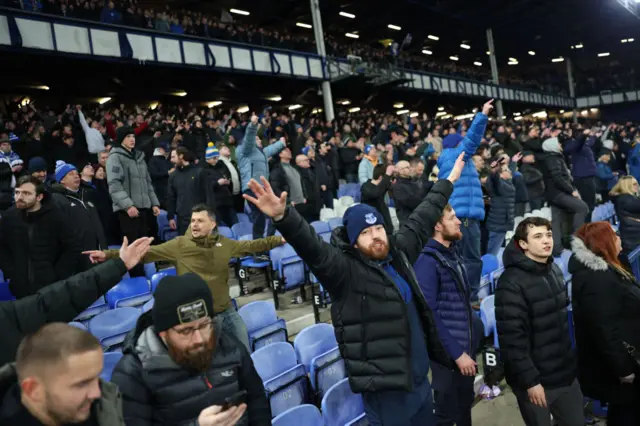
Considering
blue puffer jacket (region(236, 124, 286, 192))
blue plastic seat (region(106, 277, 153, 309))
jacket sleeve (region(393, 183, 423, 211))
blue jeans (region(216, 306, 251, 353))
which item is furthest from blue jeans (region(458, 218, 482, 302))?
blue plastic seat (region(106, 277, 153, 309))

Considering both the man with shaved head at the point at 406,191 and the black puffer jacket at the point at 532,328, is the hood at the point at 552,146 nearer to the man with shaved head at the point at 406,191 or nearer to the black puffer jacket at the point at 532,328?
the man with shaved head at the point at 406,191

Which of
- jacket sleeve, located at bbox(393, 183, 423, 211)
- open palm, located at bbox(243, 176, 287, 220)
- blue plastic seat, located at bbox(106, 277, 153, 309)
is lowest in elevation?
blue plastic seat, located at bbox(106, 277, 153, 309)

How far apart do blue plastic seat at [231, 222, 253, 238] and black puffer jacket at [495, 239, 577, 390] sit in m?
4.62

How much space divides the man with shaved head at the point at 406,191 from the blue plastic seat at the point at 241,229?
7.36 ft

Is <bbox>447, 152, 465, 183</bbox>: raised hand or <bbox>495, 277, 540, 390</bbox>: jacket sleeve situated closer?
<bbox>495, 277, 540, 390</bbox>: jacket sleeve

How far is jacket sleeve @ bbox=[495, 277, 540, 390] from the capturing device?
273 cm

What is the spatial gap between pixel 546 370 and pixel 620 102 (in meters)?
42.2

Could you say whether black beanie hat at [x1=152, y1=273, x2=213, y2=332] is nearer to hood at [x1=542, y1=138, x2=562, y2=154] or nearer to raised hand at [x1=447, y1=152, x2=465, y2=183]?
raised hand at [x1=447, y1=152, x2=465, y2=183]

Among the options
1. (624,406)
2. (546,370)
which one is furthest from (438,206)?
(624,406)

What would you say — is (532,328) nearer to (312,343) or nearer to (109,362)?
(312,343)

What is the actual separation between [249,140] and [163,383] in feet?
16.9

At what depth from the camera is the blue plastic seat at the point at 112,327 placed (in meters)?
4.04

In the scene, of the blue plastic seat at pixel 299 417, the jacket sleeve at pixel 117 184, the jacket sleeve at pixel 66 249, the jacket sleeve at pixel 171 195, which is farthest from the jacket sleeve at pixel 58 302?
the jacket sleeve at pixel 171 195

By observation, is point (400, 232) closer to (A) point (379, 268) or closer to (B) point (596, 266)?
(A) point (379, 268)
